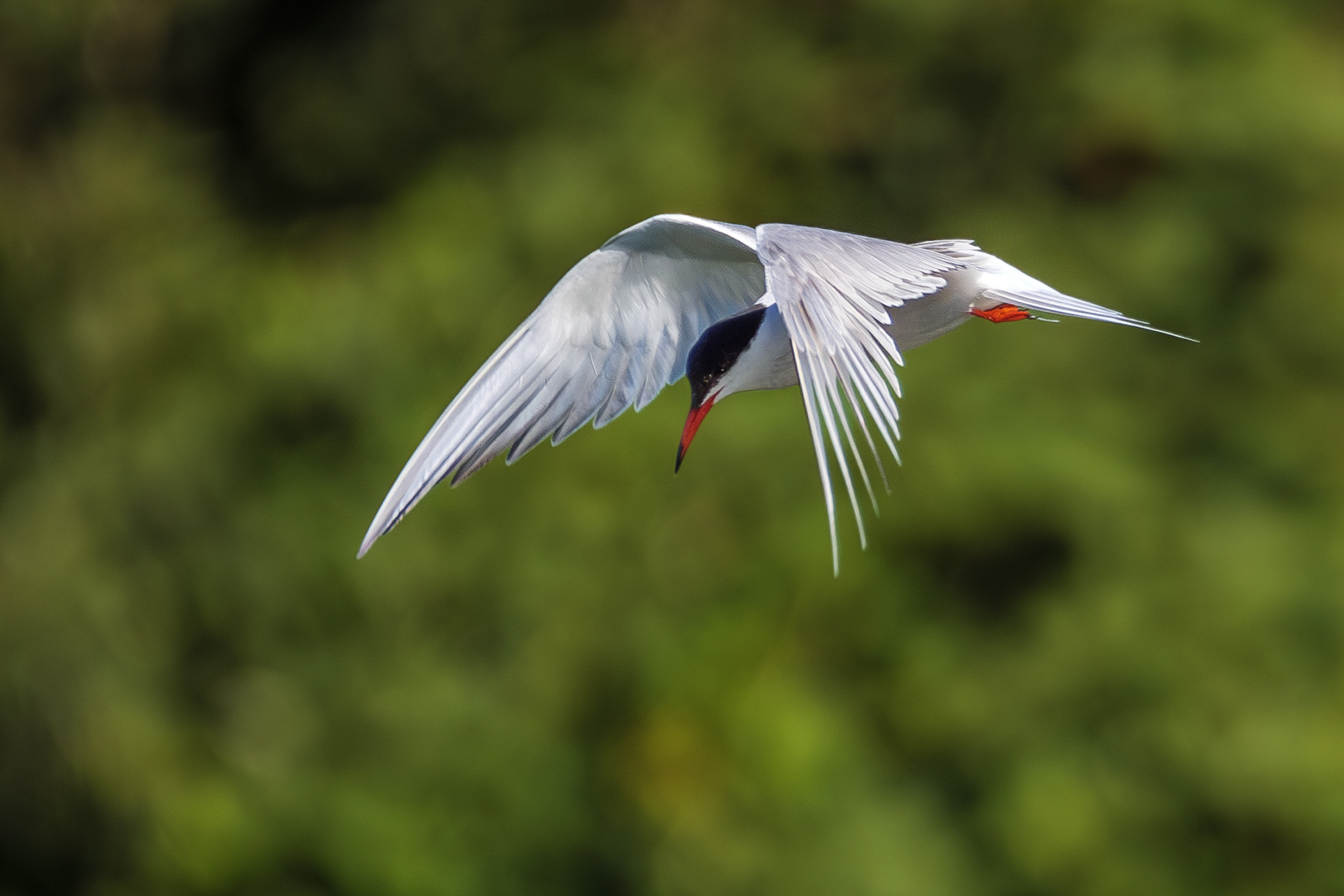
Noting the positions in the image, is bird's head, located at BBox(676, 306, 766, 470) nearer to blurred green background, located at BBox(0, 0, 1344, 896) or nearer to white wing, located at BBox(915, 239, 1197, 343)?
white wing, located at BBox(915, 239, 1197, 343)

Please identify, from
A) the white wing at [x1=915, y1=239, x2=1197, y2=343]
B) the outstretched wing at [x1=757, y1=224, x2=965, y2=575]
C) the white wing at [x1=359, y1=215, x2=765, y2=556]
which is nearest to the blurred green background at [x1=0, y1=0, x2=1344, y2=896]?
the white wing at [x1=359, y1=215, x2=765, y2=556]

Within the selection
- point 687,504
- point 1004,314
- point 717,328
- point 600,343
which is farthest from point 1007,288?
point 687,504

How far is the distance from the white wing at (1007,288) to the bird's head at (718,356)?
0.30m

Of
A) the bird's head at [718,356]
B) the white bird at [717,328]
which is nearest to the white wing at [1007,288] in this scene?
the white bird at [717,328]

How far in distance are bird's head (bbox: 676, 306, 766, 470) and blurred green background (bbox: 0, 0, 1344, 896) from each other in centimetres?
342

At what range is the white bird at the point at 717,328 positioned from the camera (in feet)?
5.78

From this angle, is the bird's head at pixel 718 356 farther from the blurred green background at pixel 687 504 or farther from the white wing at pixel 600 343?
the blurred green background at pixel 687 504

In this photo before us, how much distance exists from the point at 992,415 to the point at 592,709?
1.85 metres

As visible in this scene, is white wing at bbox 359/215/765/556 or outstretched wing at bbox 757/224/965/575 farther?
white wing at bbox 359/215/765/556

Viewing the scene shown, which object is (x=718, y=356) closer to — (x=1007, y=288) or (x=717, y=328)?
(x=717, y=328)

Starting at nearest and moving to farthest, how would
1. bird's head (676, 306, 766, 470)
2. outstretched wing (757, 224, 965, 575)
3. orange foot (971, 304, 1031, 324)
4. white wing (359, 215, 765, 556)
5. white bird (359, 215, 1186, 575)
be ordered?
outstretched wing (757, 224, 965, 575), white bird (359, 215, 1186, 575), bird's head (676, 306, 766, 470), white wing (359, 215, 765, 556), orange foot (971, 304, 1031, 324)

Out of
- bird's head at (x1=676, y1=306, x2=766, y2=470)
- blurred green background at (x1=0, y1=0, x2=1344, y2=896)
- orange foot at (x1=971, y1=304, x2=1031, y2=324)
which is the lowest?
blurred green background at (x1=0, y1=0, x2=1344, y2=896)

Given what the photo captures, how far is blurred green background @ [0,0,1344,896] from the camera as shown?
5473 mm

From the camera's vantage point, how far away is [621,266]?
7.99 feet
